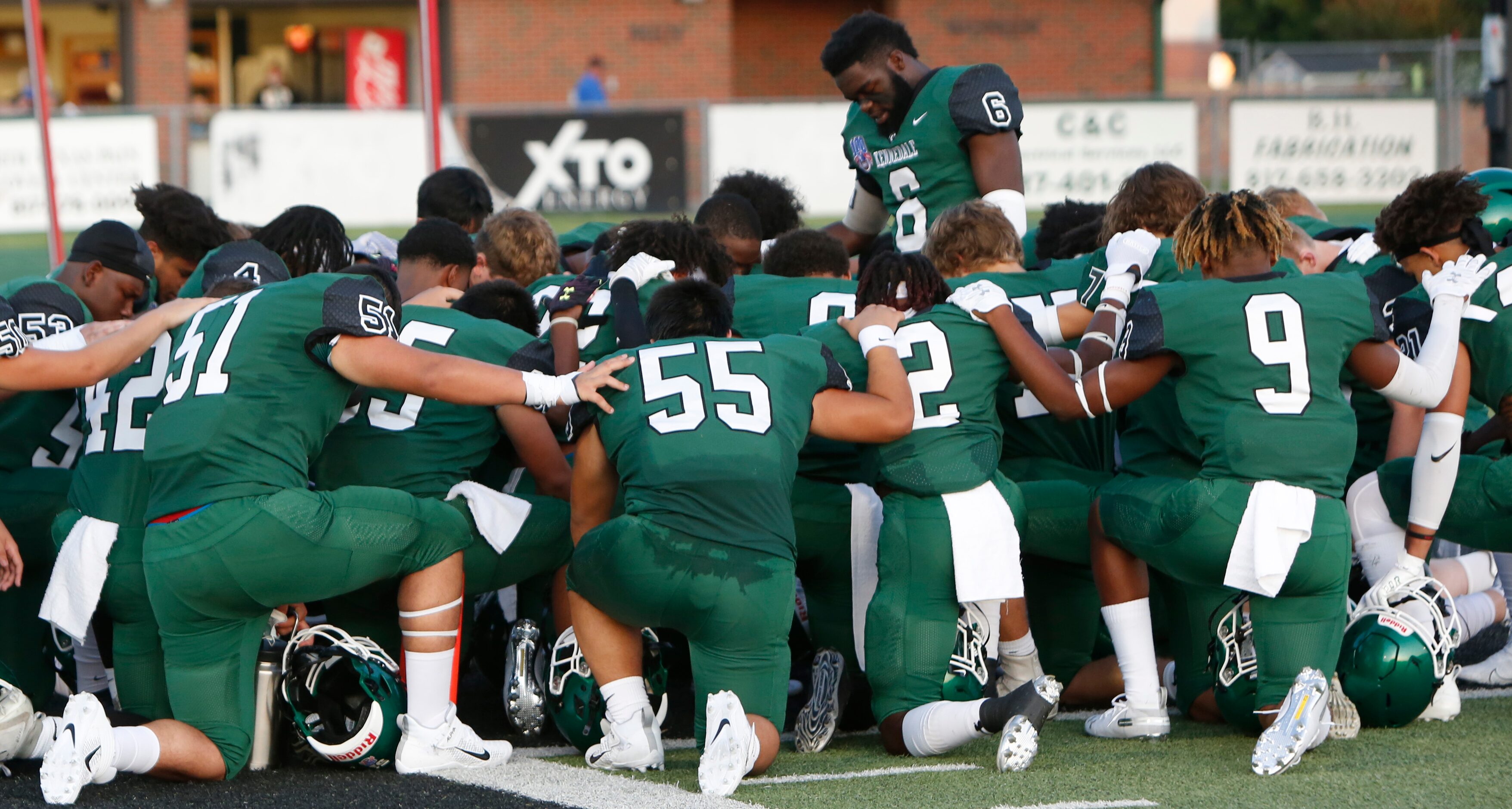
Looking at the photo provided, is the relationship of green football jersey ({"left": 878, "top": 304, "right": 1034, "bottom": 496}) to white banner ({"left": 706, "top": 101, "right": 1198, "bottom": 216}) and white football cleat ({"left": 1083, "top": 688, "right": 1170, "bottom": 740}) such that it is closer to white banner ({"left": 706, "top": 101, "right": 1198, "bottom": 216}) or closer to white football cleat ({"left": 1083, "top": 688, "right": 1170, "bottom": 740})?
white football cleat ({"left": 1083, "top": 688, "right": 1170, "bottom": 740})

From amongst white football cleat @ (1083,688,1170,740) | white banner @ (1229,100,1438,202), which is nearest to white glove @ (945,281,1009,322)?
white football cleat @ (1083,688,1170,740)

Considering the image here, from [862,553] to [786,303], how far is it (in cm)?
97

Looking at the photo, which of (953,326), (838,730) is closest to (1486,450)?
(953,326)

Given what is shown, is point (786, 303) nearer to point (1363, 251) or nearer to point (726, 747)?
point (726, 747)

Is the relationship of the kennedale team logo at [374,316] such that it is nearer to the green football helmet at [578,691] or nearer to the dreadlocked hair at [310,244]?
the green football helmet at [578,691]

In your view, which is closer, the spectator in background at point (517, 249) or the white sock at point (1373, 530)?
the white sock at point (1373, 530)

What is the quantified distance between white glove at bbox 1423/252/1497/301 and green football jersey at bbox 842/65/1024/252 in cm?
176

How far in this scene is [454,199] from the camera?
274 inches

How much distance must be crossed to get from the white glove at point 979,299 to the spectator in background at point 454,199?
2917 millimetres

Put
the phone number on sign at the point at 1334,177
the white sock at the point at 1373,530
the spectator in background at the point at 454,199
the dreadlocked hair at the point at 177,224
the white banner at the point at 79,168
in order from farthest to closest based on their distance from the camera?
the phone number on sign at the point at 1334,177
the white banner at the point at 79,168
the spectator in background at the point at 454,199
the dreadlocked hair at the point at 177,224
the white sock at the point at 1373,530

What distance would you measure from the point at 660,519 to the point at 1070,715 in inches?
63.3

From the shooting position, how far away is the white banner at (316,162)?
1506 cm

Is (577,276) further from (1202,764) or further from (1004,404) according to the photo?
(1202,764)

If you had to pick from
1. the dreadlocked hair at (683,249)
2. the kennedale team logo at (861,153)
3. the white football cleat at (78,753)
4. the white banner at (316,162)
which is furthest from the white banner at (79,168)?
the white football cleat at (78,753)
